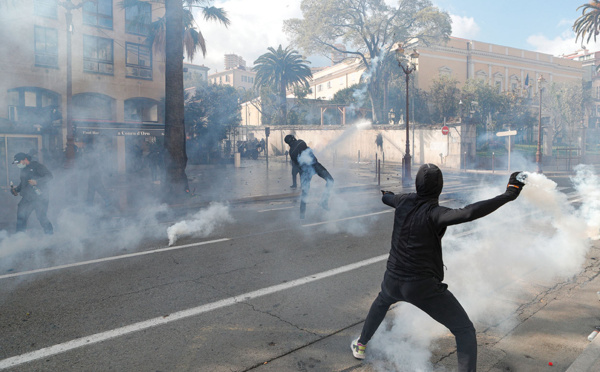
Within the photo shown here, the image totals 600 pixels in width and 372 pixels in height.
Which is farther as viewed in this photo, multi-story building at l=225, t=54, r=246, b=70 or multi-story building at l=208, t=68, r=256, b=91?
multi-story building at l=225, t=54, r=246, b=70

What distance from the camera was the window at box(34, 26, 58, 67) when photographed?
19.5m

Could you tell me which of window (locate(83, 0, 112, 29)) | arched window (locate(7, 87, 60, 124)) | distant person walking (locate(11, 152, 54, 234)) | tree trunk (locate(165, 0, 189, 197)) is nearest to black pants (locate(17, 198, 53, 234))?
distant person walking (locate(11, 152, 54, 234))

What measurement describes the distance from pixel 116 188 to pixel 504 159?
2506 cm

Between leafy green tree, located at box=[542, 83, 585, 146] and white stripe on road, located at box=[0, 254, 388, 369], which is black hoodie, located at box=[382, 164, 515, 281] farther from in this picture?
leafy green tree, located at box=[542, 83, 585, 146]

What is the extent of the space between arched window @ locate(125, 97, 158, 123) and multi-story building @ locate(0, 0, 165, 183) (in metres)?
0.06

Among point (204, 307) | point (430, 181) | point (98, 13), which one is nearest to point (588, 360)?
point (430, 181)

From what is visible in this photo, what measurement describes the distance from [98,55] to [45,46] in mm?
2682

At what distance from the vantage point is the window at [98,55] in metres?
21.6

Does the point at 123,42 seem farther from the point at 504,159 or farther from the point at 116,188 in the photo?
the point at 504,159

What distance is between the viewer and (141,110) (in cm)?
2431

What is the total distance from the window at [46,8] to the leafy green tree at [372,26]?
1969 cm

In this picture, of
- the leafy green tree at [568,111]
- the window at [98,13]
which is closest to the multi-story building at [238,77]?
the leafy green tree at [568,111]

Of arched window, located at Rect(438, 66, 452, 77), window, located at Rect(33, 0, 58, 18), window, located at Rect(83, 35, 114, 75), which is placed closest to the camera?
window, located at Rect(33, 0, 58, 18)

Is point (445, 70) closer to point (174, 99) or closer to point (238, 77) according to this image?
point (174, 99)
